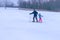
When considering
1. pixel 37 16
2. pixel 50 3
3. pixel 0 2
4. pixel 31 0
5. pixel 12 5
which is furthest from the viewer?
pixel 0 2

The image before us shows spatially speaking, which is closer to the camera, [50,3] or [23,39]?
[23,39]

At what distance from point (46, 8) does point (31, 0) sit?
1492cm

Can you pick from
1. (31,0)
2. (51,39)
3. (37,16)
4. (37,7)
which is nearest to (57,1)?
(37,7)

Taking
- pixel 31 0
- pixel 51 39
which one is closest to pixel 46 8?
pixel 31 0

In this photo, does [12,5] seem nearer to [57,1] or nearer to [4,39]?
[57,1]

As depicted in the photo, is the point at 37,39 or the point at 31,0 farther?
the point at 31,0

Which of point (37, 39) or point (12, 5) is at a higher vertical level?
point (37, 39)

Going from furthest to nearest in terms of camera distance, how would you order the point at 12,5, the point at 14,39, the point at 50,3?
the point at 12,5, the point at 50,3, the point at 14,39

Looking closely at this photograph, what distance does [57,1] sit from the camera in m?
46.5

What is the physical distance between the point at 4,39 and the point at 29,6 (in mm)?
43930

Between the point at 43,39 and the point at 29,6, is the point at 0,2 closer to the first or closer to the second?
the point at 29,6

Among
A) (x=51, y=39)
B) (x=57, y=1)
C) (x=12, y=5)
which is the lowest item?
(x=12, y=5)

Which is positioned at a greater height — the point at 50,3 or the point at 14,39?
the point at 14,39

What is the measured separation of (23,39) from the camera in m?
6.07
